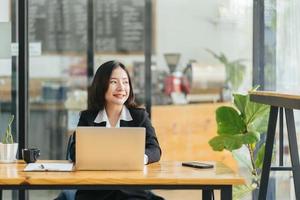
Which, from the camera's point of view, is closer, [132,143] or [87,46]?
[132,143]

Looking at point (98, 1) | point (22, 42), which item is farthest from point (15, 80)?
point (98, 1)

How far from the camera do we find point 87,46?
4.95 metres

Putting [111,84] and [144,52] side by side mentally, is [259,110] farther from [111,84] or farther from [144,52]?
[111,84]

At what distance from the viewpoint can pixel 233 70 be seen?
16.1 ft

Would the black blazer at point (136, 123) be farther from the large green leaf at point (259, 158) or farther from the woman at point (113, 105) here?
the large green leaf at point (259, 158)

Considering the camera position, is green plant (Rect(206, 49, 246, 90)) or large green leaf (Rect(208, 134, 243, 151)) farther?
green plant (Rect(206, 49, 246, 90))

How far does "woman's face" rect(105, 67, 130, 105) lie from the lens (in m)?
3.22

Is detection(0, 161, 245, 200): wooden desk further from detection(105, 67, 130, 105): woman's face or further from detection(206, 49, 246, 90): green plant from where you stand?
detection(206, 49, 246, 90): green plant

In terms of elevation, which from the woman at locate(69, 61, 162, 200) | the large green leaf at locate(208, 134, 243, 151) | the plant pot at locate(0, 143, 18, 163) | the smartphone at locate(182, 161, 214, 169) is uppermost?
the woman at locate(69, 61, 162, 200)

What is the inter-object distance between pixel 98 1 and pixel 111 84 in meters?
1.85

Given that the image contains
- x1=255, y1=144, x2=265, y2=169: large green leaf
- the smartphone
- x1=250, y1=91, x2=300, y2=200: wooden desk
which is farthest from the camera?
x1=255, y1=144, x2=265, y2=169: large green leaf

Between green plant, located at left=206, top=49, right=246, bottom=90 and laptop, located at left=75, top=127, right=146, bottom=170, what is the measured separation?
2426mm

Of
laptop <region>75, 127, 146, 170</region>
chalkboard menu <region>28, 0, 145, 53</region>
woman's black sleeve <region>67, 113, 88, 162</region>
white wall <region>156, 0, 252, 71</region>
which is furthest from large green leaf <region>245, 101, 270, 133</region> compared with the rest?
laptop <region>75, 127, 146, 170</region>

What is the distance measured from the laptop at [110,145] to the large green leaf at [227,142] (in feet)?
5.78
